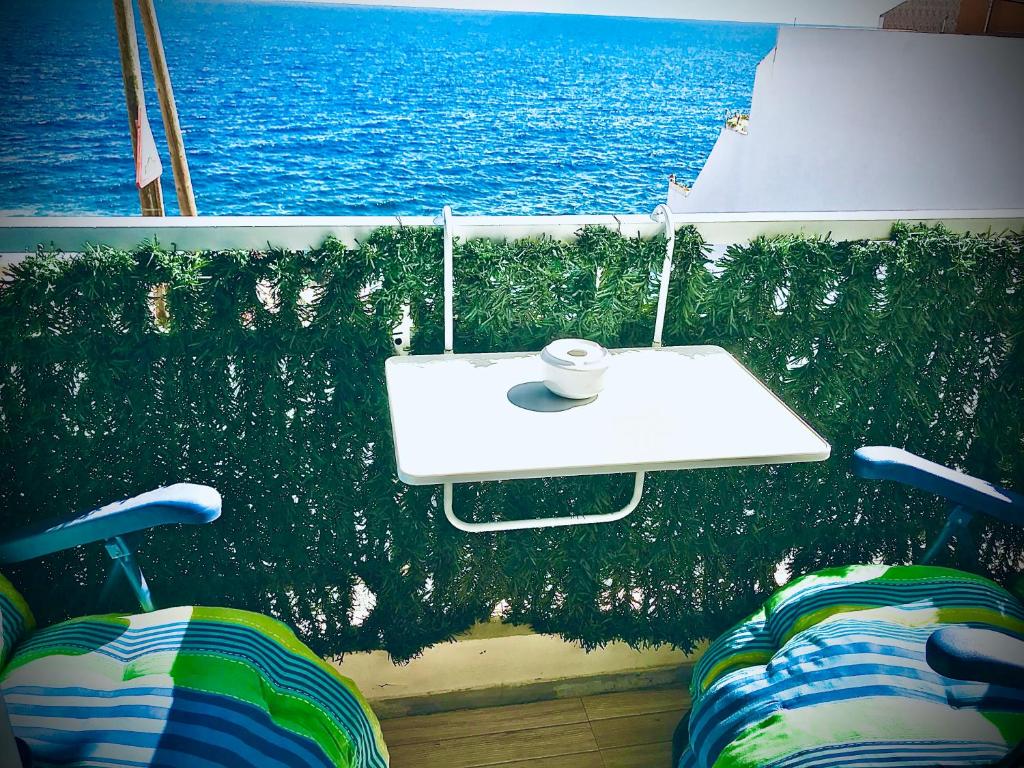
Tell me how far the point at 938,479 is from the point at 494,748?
1.40m

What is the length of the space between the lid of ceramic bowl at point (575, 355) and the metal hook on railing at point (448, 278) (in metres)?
0.35

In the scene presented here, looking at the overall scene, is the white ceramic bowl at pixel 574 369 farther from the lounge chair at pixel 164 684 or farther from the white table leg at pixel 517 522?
the lounge chair at pixel 164 684

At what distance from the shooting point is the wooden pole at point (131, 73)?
22.6ft

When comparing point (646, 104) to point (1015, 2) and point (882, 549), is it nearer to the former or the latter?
point (1015, 2)

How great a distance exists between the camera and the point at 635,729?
2312 millimetres

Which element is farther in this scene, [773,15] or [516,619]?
[773,15]

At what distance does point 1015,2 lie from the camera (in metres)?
9.16

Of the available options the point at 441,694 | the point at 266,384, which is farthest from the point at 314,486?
the point at 441,694

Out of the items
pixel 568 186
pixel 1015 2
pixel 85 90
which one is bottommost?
pixel 568 186

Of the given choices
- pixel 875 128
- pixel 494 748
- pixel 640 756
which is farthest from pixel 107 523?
pixel 875 128

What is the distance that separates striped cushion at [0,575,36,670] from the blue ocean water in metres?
34.7

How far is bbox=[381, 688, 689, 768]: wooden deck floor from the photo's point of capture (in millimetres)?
2197

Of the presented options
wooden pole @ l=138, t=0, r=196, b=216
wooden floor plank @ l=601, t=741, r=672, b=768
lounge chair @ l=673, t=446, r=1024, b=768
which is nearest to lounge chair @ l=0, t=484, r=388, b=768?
wooden floor plank @ l=601, t=741, r=672, b=768

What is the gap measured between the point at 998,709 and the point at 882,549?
1026 mm
